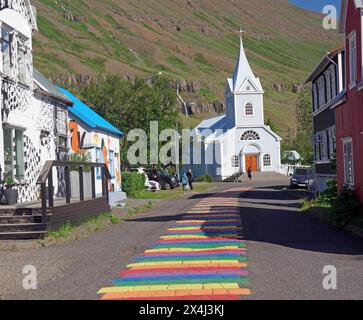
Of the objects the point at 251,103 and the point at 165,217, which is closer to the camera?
the point at 165,217

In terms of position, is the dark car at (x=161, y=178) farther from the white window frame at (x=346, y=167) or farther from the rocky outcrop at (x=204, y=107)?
the rocky outcrop at (x=204, y=107)

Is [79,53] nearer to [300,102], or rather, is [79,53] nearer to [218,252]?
[300,102]

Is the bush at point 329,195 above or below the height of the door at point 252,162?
below

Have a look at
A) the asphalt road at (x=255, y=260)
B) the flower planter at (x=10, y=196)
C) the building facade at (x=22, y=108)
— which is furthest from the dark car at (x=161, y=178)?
the flower planter at (x=10, y=196)

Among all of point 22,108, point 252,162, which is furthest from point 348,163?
point 252,162

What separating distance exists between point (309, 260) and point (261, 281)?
2.23 meters

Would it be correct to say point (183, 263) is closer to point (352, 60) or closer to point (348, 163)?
point (348, 163)

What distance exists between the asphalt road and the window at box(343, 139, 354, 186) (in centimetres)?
242

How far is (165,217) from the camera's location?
21.9 meters

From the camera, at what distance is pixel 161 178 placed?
49.5m

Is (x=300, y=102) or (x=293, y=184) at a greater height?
(x=300, y=102)

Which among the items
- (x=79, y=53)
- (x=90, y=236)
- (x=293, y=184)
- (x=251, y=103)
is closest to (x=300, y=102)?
(x=251, y=103)

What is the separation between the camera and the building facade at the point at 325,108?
29.7 m

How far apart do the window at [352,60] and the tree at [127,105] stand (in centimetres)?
3158
